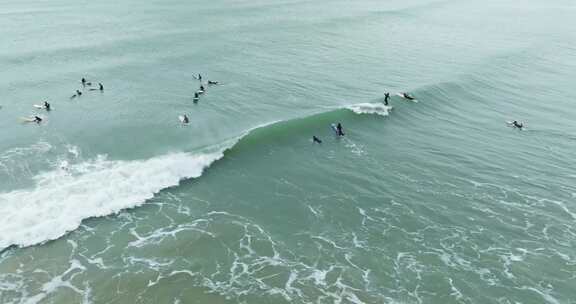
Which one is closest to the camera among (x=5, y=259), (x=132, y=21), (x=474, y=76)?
(x=5, y=259)

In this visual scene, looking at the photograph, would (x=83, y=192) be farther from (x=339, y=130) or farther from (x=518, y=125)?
(x=518, y=125)

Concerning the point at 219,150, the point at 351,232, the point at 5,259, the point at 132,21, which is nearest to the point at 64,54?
the point at 132,21

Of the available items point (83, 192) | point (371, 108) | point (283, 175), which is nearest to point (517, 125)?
point (371, 108)

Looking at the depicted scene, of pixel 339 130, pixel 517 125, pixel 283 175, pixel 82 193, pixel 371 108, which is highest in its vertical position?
pixel 371 108

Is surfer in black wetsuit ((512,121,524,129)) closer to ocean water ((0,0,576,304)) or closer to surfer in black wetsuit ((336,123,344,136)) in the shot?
ocean water ((0,0,576,304))

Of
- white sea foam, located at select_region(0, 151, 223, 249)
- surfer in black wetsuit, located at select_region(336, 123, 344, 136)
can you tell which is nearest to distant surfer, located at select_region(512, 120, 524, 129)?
surfer in black wetsuit, located at select_region(336, 123, 344, 136)

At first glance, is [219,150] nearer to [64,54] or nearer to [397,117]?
[397,117]
